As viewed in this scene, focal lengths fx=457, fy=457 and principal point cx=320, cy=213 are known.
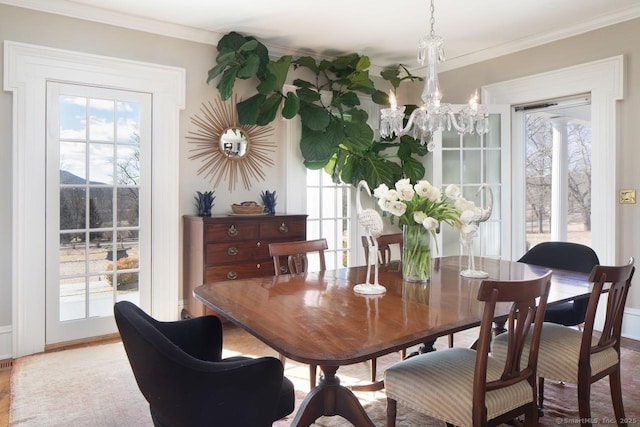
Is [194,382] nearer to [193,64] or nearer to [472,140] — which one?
[193,64]

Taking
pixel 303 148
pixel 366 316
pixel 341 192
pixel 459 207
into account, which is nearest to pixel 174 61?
pixel 303 148

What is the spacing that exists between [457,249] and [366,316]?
11.1 feet

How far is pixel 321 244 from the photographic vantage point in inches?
111

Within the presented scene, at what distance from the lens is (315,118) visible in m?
4.13

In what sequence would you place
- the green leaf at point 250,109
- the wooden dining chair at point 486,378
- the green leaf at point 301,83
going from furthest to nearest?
the green leaf at point 301,83 → the green leaf at point 250,109 → the wooden dining chair at point 486,378

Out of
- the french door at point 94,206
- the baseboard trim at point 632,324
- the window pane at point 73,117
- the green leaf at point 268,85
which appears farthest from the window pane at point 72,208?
the baseboard trim at point 632,324

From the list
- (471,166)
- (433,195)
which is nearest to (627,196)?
(471,166)

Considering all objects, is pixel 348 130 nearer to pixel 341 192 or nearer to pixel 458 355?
pixel 341 192

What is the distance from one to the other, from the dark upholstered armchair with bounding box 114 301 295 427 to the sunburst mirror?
264 cm

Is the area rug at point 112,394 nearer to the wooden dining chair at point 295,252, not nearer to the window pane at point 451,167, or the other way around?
the wooden dining chair at point 295,252

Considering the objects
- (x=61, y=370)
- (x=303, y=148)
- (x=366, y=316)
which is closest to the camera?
(x=366, y=316)

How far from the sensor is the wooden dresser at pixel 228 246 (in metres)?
3.60

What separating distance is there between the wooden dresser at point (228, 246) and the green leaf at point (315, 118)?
2.74 ft

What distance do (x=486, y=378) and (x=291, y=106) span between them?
2975mm
